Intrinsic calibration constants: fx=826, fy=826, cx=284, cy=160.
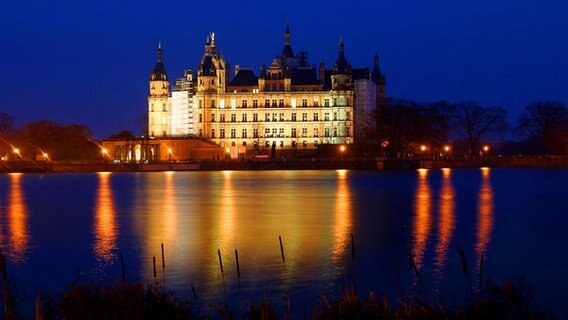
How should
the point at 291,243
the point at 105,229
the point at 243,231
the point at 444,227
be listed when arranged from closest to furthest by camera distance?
the point at 291,243 → the point at 243,231 → the point at 444,227 → the point at 105,229

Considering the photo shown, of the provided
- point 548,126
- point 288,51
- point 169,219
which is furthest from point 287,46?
point 169,219

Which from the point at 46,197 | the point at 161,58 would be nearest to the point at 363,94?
the point at 161,58

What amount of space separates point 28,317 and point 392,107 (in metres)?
92.9

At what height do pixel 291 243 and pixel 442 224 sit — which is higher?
pixel 442 224

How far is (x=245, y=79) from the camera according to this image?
123250 millimetres

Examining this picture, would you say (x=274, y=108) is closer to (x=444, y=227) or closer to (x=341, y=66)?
(x=341, y=66)

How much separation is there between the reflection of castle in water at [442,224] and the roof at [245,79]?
6432 cm

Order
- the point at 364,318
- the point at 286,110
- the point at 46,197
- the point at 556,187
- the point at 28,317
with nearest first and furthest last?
the point at 364,318 → the point at 28,317 → the point at 46,197 → the point at 556,187 → the point at 286,110

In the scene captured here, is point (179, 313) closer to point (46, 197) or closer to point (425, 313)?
point (425, 313)

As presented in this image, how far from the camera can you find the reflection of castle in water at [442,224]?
86.0 ft

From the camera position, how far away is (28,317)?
56.4 feet

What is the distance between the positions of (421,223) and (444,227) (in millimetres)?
1771

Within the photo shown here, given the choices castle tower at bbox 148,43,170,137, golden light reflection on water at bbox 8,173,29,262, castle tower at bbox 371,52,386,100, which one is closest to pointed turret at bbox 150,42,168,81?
castle tower at bbox 148,43,170,137

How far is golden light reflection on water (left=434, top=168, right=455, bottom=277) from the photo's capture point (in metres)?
24.8
